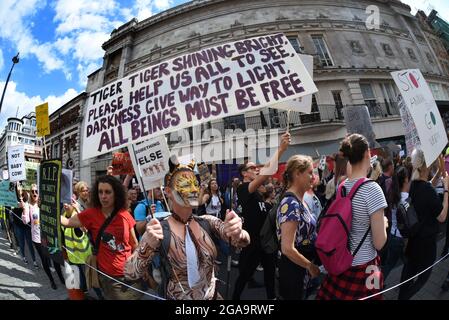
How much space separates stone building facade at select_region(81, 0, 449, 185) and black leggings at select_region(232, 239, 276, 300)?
116 centimetres

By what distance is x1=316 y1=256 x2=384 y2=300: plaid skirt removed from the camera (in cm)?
150

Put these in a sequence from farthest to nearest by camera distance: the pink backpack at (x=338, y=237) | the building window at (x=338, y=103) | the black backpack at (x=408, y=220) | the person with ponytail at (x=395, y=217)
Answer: the building window at (x=338, y=103)
the black backpack at (x=408, y=220)
the person with ponytail at (x=395, y=217)
the pink backpack at (x=338, y=237)

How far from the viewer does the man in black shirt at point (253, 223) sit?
1.73 meters

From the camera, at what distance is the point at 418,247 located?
209 centimetres

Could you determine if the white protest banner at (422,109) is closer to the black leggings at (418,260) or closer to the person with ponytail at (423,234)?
the person with ponytail at (423,234)

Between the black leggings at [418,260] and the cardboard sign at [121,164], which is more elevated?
the cardboard sign at [121,164]

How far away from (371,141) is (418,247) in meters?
1.53

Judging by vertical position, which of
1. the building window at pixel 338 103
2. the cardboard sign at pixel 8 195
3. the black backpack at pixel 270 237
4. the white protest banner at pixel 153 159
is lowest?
the black backpack at pixel 270 237

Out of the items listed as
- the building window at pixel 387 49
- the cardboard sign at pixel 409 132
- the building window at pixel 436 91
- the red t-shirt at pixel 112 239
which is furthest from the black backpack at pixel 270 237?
the building window at pixel 436 91

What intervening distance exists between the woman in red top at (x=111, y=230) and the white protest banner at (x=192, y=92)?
40 centimetres
